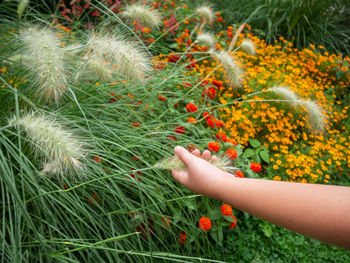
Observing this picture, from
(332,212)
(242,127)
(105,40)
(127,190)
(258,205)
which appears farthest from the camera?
(242,127)

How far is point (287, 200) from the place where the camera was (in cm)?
94

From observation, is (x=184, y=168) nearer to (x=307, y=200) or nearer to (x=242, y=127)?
(x=307, y=200)

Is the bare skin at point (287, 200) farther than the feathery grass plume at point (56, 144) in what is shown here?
A: No

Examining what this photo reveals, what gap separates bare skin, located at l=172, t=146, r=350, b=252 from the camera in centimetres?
82

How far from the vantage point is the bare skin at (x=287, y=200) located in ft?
2.70

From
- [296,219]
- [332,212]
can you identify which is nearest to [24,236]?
[296,219]

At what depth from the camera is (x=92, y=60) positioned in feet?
5.88

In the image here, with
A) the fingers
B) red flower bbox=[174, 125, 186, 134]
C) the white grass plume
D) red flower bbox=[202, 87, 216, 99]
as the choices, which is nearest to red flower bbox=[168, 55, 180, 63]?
red flower bbox=[202, 87, 216, 99]

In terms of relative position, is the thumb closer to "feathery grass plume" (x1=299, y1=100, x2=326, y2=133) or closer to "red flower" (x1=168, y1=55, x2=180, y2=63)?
"feathery grass plume" (x1=299, y1=100, x2=326, y2=133)

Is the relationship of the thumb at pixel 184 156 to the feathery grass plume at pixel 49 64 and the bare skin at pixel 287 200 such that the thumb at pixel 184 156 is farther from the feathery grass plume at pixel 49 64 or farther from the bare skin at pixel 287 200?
the feathery grass plume at pixel 49 64

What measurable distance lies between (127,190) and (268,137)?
166 centimetres

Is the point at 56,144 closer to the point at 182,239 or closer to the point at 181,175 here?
the point at 181,175

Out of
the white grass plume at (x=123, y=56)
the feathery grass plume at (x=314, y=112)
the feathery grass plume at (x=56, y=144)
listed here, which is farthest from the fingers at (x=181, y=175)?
the feathery grass plume at (x=314, y=112)

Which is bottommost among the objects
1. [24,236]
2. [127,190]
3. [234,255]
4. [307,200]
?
[234,255]
